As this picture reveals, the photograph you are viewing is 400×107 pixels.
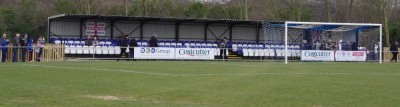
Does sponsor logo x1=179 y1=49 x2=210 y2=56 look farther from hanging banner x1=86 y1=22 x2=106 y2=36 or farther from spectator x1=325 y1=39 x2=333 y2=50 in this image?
spectator x1=325 y1=39 x2=333 y2=50

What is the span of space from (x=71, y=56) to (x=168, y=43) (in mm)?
7540

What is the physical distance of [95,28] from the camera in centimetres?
4816

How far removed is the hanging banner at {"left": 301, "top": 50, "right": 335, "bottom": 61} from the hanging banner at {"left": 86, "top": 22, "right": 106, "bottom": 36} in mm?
13809

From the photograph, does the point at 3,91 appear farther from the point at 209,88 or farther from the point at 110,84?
the point at 209,88

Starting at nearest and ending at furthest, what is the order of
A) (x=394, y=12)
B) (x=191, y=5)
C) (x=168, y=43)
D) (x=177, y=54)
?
(x=177, y=54) < (x=168, y=43) < (x=191, y=5) < (x=394, y=12)

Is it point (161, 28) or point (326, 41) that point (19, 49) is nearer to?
point (161, 28)

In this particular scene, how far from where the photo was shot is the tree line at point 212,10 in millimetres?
62438

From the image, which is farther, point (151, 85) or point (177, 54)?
Result: point (177, 54)

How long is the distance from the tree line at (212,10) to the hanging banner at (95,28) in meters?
12.5

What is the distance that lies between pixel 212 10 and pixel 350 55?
78.6 feet

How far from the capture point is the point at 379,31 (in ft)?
144

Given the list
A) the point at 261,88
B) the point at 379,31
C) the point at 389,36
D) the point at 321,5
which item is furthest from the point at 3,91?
the point at 321,5

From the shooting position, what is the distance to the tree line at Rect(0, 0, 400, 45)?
6244cm

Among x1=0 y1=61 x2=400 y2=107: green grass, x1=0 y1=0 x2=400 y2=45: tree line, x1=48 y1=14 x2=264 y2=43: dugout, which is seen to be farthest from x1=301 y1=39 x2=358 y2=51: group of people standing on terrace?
x1=0 y1=61 x2=400 y2=107: green grass
